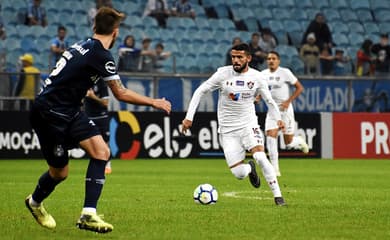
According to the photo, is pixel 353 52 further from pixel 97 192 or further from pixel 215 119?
pixel 97 192

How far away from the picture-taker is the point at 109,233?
9.45 m

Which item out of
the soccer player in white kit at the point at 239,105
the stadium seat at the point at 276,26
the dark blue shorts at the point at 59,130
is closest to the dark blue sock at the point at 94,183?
the dark blue shorts at the point at 59,130

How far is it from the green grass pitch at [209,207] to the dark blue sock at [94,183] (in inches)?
13.1

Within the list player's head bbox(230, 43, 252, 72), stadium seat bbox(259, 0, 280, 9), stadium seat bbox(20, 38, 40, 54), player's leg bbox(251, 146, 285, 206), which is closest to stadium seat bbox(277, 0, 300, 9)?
stadium seat bbox(259, 0, 280, 9)

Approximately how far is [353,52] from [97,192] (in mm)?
22831

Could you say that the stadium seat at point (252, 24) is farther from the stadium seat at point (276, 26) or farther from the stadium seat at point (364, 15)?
the stadium seat at point (364, 15)

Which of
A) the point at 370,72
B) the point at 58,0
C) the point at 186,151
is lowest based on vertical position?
the point at 186,151

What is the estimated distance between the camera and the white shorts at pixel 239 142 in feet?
45.6

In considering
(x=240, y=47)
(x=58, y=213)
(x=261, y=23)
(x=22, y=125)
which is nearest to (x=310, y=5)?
(x=261, y=23)

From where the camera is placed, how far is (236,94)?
14.1 meters

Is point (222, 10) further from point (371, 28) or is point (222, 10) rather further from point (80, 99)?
point (80, 99)

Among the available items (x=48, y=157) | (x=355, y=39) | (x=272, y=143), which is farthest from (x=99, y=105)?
(x=355, y=39)

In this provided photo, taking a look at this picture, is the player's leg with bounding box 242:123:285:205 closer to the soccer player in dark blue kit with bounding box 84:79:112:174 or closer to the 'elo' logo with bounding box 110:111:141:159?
the soccer player in dark blue kit with bounding box 84:79:112:174

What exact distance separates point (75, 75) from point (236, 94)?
496cm
